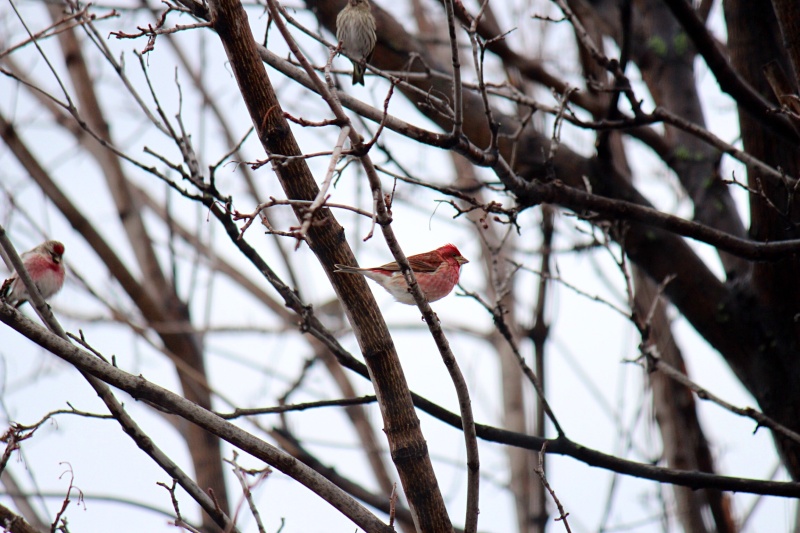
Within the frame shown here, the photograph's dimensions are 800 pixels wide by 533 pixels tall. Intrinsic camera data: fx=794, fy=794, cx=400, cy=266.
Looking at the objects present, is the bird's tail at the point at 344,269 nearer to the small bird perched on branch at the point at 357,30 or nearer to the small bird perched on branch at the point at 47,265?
the small bird perched on branch at the point at 357,30

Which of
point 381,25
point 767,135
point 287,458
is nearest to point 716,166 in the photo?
point 767,135

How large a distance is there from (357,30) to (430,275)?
1.71 m

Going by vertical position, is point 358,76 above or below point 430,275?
above

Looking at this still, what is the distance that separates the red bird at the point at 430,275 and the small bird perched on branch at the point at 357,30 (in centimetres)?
128

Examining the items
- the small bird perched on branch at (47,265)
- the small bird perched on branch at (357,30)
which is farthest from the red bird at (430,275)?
the small bird perched on branch at (47,265)

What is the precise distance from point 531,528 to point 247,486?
4.31 m

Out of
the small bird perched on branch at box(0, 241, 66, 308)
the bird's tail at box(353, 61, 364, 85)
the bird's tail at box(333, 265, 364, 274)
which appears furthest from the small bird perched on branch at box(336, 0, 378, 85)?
the small bird perched on branch at box(0, 241, 66, 308)

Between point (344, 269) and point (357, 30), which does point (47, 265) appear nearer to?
point (357, 30)

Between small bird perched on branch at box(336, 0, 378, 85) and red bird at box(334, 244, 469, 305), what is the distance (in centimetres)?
128

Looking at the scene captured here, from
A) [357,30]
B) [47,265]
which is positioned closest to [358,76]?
[357,30]

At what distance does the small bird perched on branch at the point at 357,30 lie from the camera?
→ 16.5 feet

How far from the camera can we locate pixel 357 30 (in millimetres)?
5277

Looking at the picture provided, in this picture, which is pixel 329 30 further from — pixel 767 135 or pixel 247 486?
pixel 247 486

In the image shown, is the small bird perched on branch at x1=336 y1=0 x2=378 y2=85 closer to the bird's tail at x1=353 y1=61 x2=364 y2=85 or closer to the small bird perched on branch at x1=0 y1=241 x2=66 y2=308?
the bird's tail at x1=353 y1=61 x2=364 y2=85
